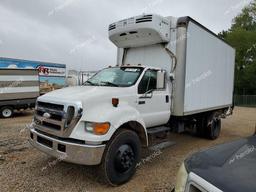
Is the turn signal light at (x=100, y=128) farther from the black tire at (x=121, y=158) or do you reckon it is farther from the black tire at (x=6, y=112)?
the black tire at (x=6, y=112)

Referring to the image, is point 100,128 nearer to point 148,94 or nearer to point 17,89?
point 148,94

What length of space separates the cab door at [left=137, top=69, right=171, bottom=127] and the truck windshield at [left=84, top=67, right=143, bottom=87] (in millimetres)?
201

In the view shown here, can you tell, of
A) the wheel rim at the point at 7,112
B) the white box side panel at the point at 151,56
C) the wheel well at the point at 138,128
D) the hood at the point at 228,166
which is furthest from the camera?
the wheel rim at the point at 7,112

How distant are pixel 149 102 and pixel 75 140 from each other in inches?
75.3

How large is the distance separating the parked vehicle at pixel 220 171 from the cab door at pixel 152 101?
8.10ft

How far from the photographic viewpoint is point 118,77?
5.02 m

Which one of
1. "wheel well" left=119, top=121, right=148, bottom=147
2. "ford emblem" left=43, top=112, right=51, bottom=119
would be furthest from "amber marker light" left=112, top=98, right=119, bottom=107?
"ford emblem" left=43, top=112, right=51, bottom=119

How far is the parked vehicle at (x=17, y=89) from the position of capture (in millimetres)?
12266

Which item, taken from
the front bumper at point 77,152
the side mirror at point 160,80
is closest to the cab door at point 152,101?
Answer: the side mirror at point 160,80

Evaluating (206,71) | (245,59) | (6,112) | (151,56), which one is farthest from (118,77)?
(245,59)

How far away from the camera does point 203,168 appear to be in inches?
75.6

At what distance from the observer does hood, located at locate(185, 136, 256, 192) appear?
1.61 meters

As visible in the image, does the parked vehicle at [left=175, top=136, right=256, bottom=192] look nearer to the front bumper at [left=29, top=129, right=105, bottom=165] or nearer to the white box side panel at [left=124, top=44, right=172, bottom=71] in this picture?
the front bumper at [left=29, top=129, right=105, bottom=165]

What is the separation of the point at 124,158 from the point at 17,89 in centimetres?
1072
